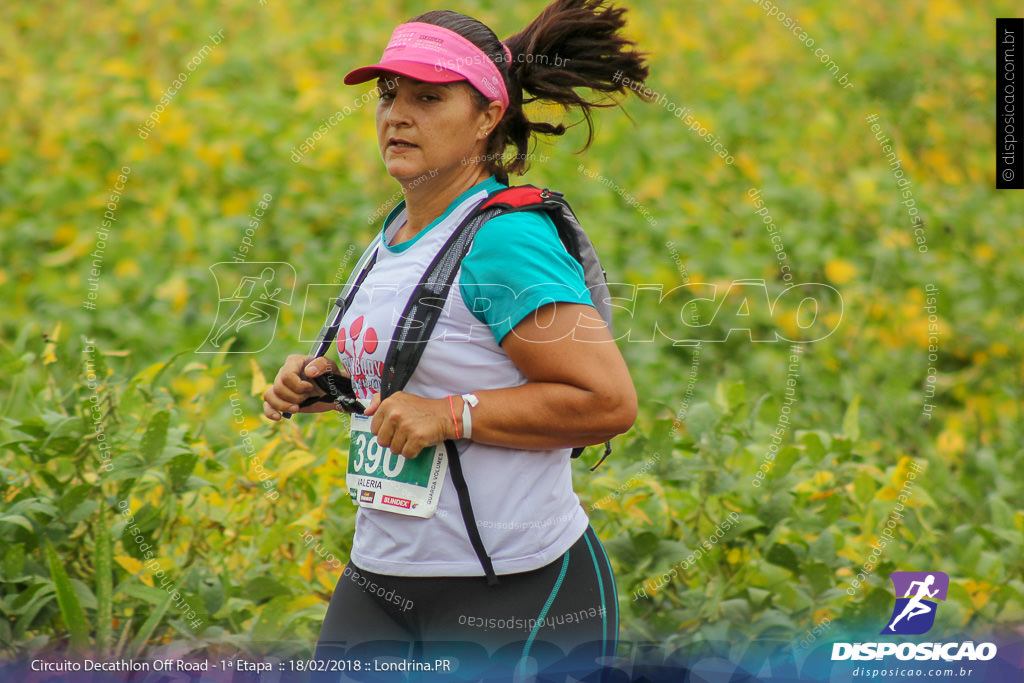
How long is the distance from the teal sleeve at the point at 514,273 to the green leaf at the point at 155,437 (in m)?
1.10

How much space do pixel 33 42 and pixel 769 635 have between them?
678cm

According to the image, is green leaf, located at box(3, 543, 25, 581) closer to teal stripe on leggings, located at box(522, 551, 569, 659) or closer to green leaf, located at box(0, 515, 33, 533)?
green leaf, located at box(0, 515, 33, 533)

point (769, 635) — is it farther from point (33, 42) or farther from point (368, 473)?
point (33, 42)

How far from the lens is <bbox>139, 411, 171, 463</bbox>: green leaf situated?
2.46 meters

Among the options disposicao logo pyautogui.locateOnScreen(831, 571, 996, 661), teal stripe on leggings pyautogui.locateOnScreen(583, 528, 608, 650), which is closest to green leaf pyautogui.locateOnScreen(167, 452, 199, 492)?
teal stripe on leggings pyautogui.locateOnScreen(583, 528, 608, 650)

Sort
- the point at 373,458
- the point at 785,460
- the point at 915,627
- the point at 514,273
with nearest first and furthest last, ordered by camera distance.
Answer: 1. the point at 514,273
2. the point at 373,458
3. the point at 915,627
4. the point at 785,460

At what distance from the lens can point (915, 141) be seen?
7.18 meters

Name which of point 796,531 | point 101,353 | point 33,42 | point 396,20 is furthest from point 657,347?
point 33,42

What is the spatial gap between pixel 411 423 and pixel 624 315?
11.6 feet

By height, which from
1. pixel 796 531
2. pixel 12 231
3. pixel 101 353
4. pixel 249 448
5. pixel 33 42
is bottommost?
pixel 796 531

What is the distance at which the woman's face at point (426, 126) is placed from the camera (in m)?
1.86

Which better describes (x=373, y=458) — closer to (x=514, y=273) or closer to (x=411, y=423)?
(x=411, y=423)

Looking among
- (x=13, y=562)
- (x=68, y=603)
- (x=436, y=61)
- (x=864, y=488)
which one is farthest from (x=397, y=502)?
(x=864, y=488)

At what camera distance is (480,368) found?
Result: 1.79 meters
